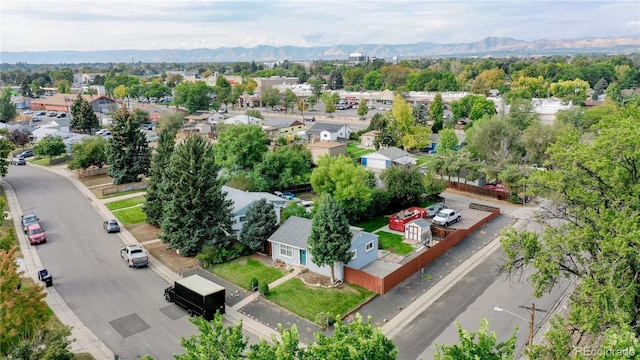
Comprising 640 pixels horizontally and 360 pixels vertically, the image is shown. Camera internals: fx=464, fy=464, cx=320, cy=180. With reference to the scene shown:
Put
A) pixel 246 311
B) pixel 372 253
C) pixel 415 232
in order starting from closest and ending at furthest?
1. pixel 246 311
2. pixel 372 253
3. pixel 415 232

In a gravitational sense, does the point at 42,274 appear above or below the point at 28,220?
above

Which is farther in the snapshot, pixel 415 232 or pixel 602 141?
pixel 415 232

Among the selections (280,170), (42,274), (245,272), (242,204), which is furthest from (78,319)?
(280,170)

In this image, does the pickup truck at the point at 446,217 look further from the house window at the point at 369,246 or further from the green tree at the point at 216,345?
the green tree at the point at 216,345

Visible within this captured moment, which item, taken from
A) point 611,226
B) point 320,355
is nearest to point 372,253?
point 611,226

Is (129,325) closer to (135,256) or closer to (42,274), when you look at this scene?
(135,256)

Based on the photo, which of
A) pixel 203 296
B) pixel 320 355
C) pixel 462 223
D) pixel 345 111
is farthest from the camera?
pixel 345 111

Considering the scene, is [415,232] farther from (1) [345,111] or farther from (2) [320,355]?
(1) [345,111]

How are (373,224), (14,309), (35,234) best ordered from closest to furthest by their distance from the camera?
(14,309), (35,234), (373,224)
